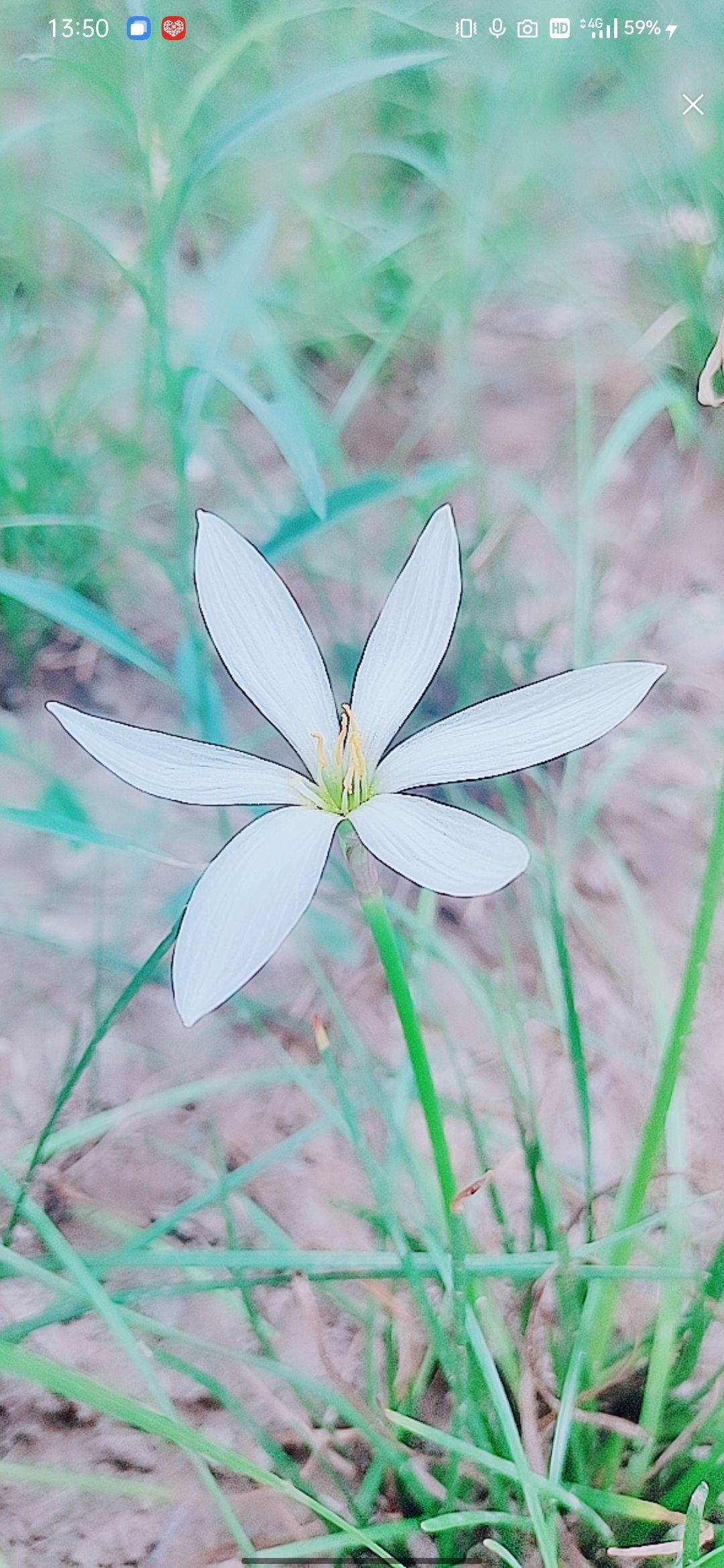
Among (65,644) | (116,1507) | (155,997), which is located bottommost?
(116,1507)

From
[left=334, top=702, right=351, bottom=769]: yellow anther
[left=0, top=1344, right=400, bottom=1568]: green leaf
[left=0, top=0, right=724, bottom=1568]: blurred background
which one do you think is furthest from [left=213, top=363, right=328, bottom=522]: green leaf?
[left=0, top=1344, right=400, bottom=1568]: green leaf

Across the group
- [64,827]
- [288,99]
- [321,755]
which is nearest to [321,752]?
[321,755]

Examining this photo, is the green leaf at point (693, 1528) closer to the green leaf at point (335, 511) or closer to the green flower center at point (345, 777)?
the green flower center at point (345, 777)

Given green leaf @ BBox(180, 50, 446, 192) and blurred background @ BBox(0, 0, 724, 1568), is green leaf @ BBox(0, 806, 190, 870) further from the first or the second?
green leaf @ BBox(180, 50, 446, 192)

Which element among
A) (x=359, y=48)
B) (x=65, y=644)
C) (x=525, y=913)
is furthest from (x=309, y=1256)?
(x=359, y=48)

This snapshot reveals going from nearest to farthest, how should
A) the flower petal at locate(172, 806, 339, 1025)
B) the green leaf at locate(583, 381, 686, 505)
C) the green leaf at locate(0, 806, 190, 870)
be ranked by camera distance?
the flower petal at locate(172, 806, 339, 1025)
the green leaf at locate(0, 806, 190, 870)
the green leaf at locate(583, 381, 686, 505)

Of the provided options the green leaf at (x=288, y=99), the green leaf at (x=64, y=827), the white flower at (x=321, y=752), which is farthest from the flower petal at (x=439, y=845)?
the green leaf at (x=288, y=99)

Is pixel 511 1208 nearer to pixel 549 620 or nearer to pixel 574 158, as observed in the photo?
pixel 549 620
